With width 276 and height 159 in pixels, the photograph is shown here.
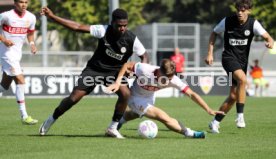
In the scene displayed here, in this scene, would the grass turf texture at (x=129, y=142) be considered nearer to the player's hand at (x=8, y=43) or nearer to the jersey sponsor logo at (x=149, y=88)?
the jersey sponsor logo at (x=149, y=88)

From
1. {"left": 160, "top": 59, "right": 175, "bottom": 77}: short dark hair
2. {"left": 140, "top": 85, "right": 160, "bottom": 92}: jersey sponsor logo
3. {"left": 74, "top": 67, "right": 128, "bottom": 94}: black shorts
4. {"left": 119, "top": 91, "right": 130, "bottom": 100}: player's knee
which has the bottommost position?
{"left": 119, "top": 91, "right": 130, "bottom": 100}: player's knee

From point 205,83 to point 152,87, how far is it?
1916 centimetres

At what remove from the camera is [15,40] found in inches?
640

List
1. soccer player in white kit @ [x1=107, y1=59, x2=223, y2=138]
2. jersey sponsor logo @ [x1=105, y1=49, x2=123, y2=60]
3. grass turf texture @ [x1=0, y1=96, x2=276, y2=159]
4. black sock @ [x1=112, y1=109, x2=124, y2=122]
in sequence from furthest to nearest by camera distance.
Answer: black sock @ [x1=112, y1=109, x2=124, y2=122], jersey sponsor logo @ [x1=105, y1=49, x2=123, y2=60], soccer player in white kit @ [x1=107, y1=59, x2=223, y2=138], grass turf texture @ [x1=0, y1=96, x2=276, y2=159]

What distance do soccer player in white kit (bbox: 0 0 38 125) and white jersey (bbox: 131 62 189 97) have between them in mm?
3535

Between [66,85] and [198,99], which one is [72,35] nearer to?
[66,85]

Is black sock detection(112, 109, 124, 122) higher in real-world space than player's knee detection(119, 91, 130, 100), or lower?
lower

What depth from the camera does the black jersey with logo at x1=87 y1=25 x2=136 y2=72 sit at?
13203 millimetres

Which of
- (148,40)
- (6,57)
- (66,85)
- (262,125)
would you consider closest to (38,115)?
(6,57)

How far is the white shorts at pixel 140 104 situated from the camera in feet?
43.4

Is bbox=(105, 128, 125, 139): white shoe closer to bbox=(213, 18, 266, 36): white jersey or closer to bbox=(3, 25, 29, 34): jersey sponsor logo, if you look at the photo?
bbox=(213, 18, 266, 36): white jersey

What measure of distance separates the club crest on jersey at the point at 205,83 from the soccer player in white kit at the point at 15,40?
16238 millimetres

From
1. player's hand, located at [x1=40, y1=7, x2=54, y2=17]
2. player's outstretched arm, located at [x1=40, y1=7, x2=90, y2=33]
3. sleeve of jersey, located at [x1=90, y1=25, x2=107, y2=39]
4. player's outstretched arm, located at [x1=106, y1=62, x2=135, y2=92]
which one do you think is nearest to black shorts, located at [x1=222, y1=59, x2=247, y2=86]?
player's outstretched arm, located at [x1=106, y1=62, x2=135, y2=92]

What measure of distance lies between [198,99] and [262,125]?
380 centimetres
